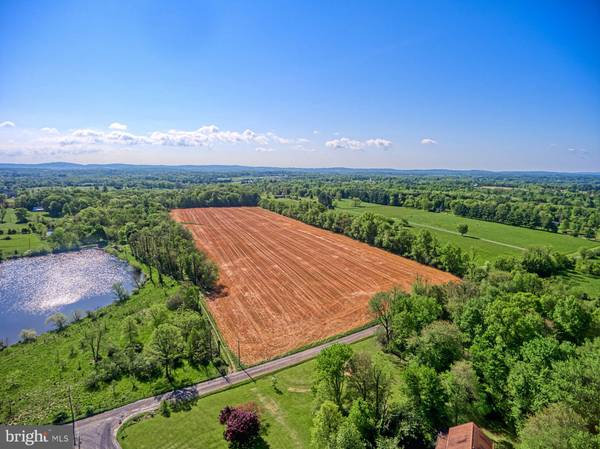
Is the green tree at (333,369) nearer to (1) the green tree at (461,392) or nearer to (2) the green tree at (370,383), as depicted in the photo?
(2) the green tree at (370,383)

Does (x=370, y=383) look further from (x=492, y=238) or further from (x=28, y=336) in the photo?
(x=492, y=238)

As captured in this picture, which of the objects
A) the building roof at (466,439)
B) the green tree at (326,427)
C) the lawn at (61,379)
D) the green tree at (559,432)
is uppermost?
the green tree at (559,432)

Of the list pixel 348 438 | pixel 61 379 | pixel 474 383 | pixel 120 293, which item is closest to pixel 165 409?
pixel 61 379

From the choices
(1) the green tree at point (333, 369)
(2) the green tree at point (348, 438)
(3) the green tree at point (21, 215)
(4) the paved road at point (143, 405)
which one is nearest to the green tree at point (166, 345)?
(4) the paved road at point (143, 405)

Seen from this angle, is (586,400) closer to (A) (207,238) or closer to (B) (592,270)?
(B) (592,270)

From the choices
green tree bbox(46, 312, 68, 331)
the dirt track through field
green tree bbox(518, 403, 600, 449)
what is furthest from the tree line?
green tree bbox(46, 312, 68, 331)

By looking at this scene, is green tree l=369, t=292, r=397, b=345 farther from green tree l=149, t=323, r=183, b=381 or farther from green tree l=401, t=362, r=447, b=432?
green tree l=149, t=323, r=183, b=381
